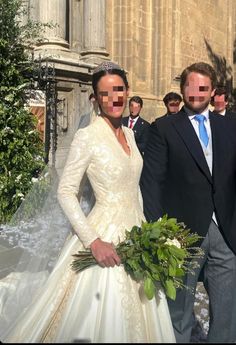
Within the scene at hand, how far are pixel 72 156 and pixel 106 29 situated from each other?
11542mm

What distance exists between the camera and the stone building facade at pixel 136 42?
11.0m

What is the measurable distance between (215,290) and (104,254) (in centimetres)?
103

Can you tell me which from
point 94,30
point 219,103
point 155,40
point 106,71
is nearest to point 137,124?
point 219,103

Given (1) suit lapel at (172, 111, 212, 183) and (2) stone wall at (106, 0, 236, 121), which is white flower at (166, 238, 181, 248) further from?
(2) stone wall at (106, 0, 236, 121)

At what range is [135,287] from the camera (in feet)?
9.78

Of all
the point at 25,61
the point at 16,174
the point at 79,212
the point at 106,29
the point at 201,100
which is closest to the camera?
the point at 79,212

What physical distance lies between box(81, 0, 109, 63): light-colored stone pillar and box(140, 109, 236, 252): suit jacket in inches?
358

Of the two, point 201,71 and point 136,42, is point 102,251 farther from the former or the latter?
point 136,42

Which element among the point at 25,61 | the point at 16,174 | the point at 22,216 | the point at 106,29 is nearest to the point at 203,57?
the point at 106,29

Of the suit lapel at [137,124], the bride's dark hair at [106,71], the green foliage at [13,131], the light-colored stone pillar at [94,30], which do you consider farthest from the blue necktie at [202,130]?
the light-colored stone pillar at [94,30]

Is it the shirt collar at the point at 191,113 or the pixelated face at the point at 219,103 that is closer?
the shirt collar at the point at 191,113

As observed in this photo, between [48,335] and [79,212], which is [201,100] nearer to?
[79,212]

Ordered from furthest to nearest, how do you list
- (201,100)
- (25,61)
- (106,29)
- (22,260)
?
(106,29), (25,61), (22,260), (201,100)

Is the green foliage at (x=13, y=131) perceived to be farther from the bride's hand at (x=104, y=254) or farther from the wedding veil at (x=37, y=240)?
the bride's hand at (x=104, y=254)
